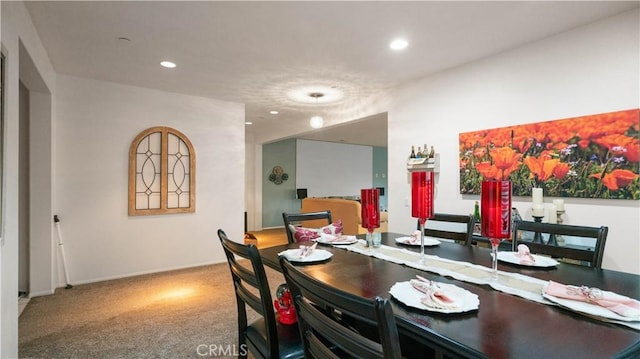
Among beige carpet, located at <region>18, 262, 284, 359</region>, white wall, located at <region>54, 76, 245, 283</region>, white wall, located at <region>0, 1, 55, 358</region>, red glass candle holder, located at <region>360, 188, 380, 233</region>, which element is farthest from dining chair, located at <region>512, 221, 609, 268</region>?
white wall, located at <region>54, 76, 245, 283</region>

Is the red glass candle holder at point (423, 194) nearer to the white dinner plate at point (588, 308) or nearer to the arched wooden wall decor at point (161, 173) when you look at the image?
the white dinner plate at point (588, 308)

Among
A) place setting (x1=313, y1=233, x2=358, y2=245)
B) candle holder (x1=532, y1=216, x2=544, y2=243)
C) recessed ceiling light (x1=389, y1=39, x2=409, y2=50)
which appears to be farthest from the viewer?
recessed ceiling light (x1=389, y1=39, x2=409, y2=50)

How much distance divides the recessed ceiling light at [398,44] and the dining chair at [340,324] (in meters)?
2.46

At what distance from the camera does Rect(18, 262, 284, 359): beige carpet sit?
7.51 feet

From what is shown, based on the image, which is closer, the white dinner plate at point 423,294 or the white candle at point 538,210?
the white dinner plate at point 423,294

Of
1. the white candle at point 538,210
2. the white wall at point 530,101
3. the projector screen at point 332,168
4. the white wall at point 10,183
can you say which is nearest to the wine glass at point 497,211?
the white candle at point 538,210

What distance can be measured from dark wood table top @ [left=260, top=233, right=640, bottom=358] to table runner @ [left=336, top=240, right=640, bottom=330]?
0.04 meters

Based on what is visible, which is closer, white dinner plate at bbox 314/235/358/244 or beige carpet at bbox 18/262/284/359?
white dinner plate at bbox 314/235/358/244

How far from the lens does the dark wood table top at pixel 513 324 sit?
0.81 metres

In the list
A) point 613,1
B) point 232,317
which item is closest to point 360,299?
point 232,317

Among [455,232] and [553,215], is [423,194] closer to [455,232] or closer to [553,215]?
[455,232]

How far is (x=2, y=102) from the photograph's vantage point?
1725 mm

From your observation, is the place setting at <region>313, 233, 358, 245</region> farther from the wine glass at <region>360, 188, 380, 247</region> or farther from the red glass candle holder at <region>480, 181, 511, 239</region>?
the red glass candle holder at <region>480, 181, 511, 239</region>

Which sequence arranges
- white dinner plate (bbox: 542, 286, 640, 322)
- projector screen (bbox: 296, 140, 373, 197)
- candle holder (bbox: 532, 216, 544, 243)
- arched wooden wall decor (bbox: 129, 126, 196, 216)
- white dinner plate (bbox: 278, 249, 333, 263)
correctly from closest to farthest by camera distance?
1. white dinner plate (bbox: 542, 286, 640, 322)
2. white dinner plate (bbox: 278, 249, 333, 263)
3. candle holder (bbox: 532, 216, 544, 243)
4. arched wooden wall decor (bbox: 129, 126, 196, 216)
5. projector screen (bbox: 296, 140, 373, 197)
